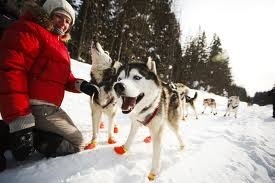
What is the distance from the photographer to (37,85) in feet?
9.26

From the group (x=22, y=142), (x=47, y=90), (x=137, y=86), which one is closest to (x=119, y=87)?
(x=137, y=86)

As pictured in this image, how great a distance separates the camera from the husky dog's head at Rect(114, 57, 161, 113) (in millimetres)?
2637

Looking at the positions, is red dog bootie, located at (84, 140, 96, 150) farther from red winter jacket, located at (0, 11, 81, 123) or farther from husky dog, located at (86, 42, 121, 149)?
red winter jacket, located at (0, 11, 81, 123)

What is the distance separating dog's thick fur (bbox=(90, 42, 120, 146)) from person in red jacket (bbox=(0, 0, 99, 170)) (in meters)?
0.28

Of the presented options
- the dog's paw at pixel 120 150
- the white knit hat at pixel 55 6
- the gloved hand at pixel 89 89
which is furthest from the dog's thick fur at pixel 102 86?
the white knit hat at pixel 55 6

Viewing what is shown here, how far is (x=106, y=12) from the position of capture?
21.0 metres

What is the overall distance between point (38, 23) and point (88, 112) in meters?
3.97

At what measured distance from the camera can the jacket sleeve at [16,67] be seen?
95.6 inches

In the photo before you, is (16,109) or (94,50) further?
(94,50)

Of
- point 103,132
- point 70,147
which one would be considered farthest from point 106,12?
point 70,147

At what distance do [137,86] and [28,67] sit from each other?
1289mm

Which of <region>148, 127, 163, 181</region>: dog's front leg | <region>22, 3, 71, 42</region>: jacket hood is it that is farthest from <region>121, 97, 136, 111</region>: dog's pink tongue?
<region>22, 3, 71, 42</region>: jacket hood

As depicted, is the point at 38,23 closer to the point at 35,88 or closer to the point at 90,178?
the point at 35,88

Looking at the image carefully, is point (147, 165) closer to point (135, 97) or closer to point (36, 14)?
point (135, 97)
